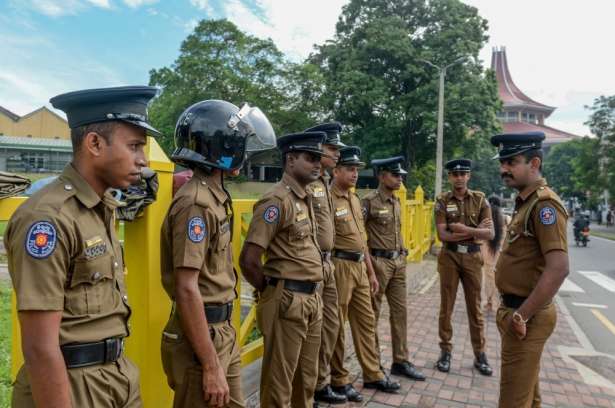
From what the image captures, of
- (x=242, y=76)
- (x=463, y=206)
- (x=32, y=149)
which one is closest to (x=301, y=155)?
(x=463, y=206)

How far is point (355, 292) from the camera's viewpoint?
12.4 feet

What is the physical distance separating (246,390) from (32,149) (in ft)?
107

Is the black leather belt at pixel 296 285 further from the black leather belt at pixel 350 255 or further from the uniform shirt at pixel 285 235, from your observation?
the black leather belt at pixel 350 255

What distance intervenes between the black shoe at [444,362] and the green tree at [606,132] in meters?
31.5

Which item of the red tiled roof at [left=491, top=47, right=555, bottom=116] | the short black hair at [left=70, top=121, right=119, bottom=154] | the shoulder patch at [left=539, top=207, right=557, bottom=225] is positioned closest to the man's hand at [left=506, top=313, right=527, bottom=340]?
the shoulder patch at [left=539, top=207, right=557, bottom=225]

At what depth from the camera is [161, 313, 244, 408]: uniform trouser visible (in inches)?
75.4

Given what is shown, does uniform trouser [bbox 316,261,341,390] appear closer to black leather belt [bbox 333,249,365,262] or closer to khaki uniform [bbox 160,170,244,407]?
black leather belt [bbox 333,249,365,262]

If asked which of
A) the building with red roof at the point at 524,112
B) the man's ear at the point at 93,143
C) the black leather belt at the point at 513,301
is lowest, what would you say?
the black leather belt at the point at 513,301

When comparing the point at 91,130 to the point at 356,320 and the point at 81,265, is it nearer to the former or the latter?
the point at 81,265

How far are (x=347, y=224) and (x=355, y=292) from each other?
0.58 m

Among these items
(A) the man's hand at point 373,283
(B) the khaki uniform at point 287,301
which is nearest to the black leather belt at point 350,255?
(A) the man's hand at point 373,283

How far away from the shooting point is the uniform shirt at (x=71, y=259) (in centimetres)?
127

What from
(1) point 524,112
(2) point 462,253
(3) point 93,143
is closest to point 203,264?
(3) point 93,143

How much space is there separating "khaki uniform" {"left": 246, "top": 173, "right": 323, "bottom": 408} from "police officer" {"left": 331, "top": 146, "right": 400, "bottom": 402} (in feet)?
2.67
